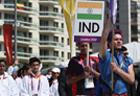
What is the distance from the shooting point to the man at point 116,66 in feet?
23.2

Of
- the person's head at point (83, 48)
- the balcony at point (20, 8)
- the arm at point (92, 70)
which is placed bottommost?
the arm at point (92, 70)

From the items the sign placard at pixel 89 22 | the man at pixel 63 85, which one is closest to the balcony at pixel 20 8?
the man at pixel 63 85

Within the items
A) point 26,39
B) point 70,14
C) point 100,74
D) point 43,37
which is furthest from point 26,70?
point 43,37

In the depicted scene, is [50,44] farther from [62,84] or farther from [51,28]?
[62,84]

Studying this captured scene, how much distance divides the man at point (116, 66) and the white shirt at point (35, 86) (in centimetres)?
550

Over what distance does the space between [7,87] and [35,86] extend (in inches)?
66.9

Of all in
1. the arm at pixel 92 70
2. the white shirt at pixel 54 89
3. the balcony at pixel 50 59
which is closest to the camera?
the arm at pixel 92 70

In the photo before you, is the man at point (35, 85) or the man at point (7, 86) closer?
the man at point (35, 85)

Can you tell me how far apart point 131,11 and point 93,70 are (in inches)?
2941

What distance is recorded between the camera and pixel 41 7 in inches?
3155

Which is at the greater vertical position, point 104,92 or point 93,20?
point 93,20

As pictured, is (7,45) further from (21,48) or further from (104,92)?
(21,48)

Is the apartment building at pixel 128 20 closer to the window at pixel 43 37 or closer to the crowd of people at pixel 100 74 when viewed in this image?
the window at pixel 43 37

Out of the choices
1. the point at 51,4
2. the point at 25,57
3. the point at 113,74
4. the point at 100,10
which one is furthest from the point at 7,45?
the point at 51,4
